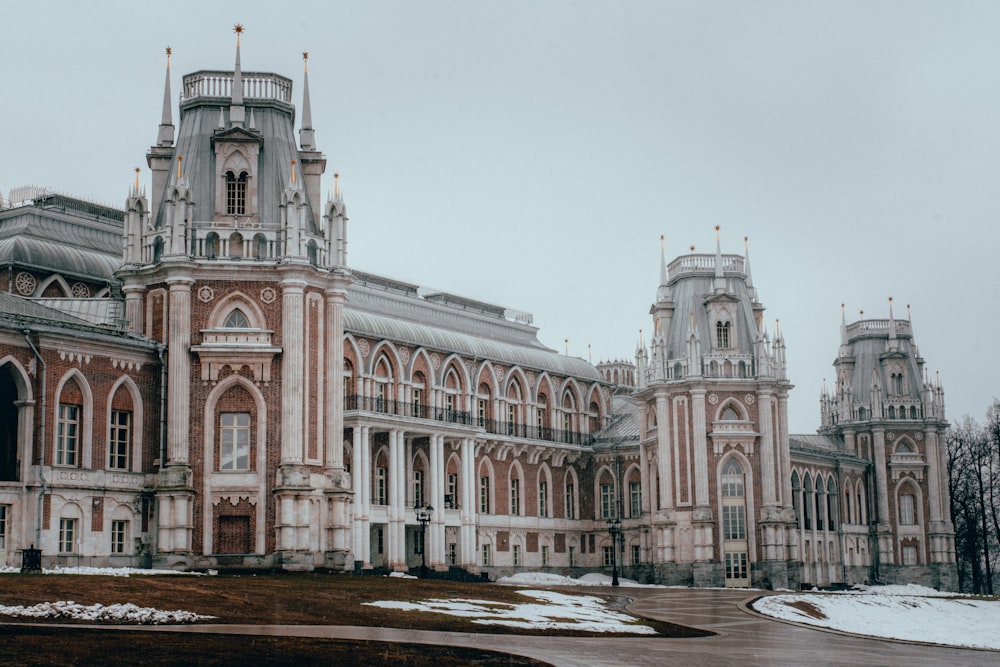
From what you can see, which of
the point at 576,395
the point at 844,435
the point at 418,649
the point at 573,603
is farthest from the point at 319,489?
the point at 844,435

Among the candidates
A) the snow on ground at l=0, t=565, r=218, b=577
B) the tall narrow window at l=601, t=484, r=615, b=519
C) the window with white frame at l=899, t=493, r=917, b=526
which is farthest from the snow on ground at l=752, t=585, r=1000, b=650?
the window with white frame at l=899, t=493, r=917, b=526

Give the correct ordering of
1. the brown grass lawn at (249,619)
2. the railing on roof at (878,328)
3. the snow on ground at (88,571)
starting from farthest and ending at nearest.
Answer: the railing on roof at (878,328)
the snow on ground at (88,571)
the brown grass lawn at (249,619)

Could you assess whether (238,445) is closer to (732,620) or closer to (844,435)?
(732,620)

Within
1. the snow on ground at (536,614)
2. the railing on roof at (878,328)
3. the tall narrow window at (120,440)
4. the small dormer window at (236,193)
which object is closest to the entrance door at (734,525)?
the railing on roof at (878,328)

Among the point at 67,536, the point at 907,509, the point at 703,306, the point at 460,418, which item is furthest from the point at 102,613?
the point at 907,509

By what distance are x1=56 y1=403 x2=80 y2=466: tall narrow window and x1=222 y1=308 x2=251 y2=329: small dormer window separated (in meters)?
6.63

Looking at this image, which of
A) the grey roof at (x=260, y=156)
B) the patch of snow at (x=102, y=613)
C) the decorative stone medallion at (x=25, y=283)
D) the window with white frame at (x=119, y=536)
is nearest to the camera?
the patch of snow at (x=102, y=613)

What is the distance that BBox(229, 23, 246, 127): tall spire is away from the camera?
51969mm

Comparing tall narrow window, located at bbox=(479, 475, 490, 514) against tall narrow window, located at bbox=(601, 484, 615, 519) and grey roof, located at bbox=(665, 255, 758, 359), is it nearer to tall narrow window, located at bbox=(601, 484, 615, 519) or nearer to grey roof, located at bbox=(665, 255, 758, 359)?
tall narrow window, located at bbox=(601, 484, 615, 519)

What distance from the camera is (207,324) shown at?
4900cm

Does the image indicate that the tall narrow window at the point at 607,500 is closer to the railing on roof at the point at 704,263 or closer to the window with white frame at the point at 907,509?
the railing on roof at the point at 704,263

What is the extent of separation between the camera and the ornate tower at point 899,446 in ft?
283

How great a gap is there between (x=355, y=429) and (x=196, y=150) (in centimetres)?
1643

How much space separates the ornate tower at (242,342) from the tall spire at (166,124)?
49.2 inches
